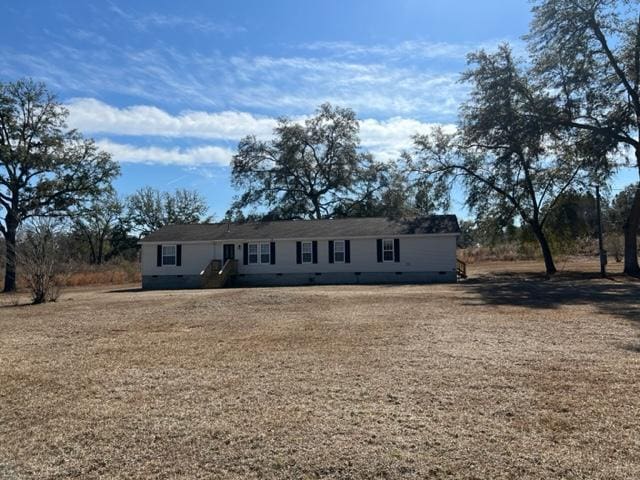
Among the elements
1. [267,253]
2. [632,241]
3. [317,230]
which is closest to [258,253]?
[267,253]

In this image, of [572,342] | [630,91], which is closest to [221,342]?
[572,342]

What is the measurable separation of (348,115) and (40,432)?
145 ft

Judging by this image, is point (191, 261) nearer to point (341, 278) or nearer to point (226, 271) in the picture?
point (226, 271)

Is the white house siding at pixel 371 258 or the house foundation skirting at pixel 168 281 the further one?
the house foundation skirting at pixel 168 281

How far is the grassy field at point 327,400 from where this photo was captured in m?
4.17

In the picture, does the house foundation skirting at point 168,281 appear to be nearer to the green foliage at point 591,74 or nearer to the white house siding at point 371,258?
the white house siding at point 371,258

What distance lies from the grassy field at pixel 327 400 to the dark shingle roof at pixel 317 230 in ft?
59.4

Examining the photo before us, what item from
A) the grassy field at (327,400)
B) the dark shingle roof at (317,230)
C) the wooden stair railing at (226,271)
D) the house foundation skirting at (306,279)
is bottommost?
the grassy field at (327,400)

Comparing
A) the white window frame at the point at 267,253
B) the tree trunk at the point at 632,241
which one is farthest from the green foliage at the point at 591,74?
the white window frame at the point at 267,253

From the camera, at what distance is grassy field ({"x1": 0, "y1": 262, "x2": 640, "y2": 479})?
4.17 meters

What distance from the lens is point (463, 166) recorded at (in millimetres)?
33219

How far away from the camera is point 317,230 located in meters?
30.9

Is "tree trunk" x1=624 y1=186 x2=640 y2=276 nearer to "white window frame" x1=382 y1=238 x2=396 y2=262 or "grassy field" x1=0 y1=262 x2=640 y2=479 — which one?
"white window frame" x1=382 y1=238 x2=396 y2=262

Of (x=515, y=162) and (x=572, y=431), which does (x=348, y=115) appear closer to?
(x=515, y=162)
